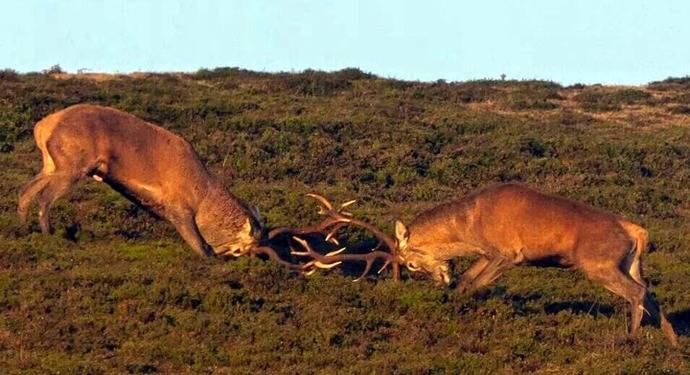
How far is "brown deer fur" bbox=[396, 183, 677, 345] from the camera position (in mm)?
15750

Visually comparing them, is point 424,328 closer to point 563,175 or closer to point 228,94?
point 563,175

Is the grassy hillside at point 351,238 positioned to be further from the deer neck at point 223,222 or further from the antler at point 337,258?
the deer neck at point 223,222

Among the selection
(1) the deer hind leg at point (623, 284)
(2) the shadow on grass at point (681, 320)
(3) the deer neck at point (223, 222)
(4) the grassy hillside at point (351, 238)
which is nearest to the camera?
(4) the grassy hillside at point (351, 238)

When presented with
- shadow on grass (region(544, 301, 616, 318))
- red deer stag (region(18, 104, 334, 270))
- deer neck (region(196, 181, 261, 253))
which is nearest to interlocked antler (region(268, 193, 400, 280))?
deer neck (region(196, 181, 261, 253))

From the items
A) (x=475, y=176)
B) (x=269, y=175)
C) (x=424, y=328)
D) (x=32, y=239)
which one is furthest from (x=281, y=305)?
(x=475, y=176)

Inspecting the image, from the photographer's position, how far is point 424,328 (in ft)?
48.6

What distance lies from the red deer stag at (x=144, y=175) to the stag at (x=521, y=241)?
1.21 metres

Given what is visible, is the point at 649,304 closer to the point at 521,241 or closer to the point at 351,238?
the point at 521,241

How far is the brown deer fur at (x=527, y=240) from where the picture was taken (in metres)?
15.8

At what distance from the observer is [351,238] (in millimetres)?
19875

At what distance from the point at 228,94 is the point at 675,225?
13.2 m

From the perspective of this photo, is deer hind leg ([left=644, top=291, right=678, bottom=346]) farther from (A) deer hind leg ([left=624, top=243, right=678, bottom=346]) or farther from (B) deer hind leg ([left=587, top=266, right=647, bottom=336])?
(B) deer hind leg ([left=587, top=266, right=647, bottom=336])

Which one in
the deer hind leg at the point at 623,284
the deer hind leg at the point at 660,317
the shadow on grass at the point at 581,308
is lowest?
the shadow on grass at the point at 581,308

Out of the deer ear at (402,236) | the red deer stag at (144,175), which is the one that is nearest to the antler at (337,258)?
the deer ear at (402,236)
